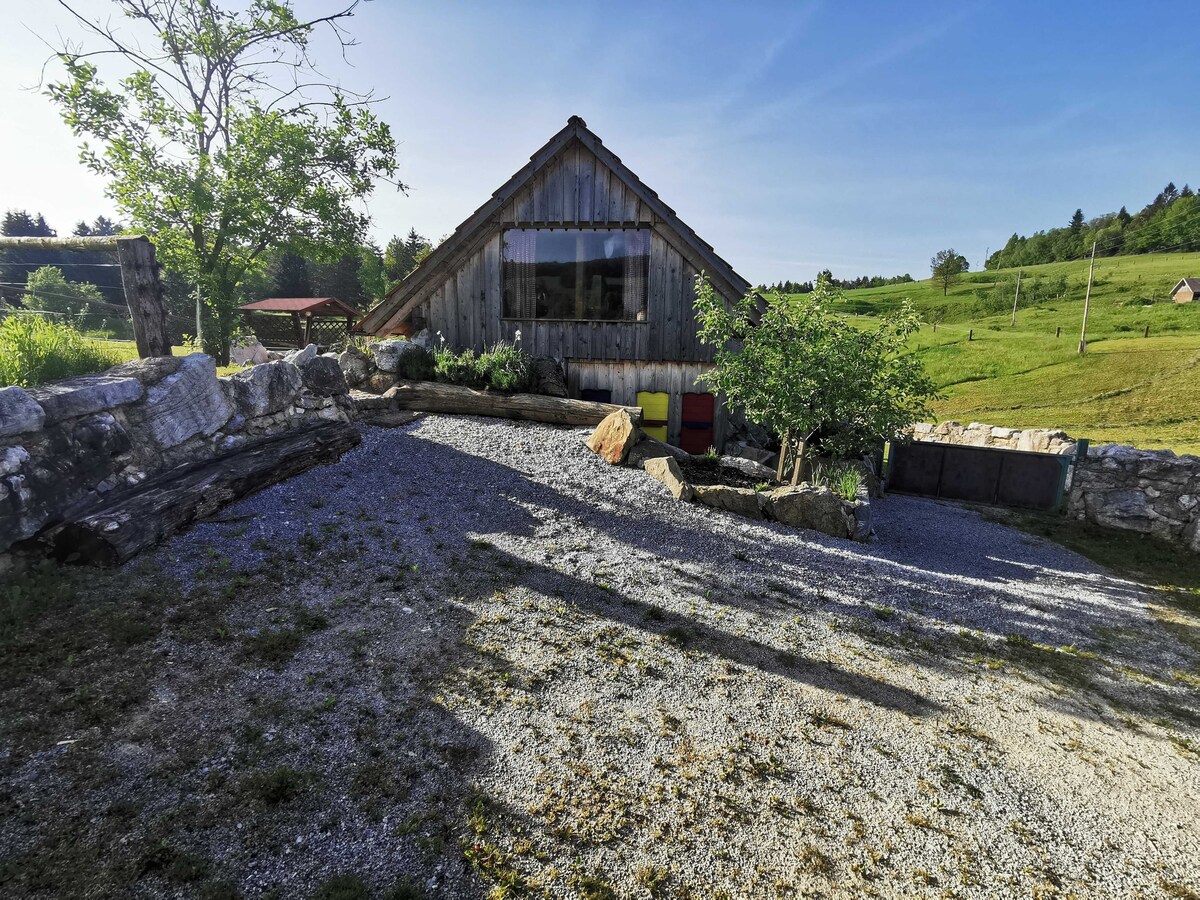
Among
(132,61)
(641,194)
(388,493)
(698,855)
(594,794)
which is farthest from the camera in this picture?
(132,61)

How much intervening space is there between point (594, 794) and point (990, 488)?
13.6 meters

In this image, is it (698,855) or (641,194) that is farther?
(641,194)

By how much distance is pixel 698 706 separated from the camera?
4.13m

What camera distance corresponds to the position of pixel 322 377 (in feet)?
29.9

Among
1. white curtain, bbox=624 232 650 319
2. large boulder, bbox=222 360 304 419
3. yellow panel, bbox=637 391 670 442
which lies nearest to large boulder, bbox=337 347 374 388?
large boulder, bbox=222 360 304 419

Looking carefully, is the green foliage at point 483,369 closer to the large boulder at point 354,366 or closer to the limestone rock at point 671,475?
the large boulder at point 354,366

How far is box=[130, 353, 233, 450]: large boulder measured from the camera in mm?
6070

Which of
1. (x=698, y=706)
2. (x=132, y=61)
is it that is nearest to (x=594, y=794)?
(x=698, y=706)

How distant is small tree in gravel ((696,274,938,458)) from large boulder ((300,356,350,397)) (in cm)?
686

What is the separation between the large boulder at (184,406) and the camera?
6070 millimetres

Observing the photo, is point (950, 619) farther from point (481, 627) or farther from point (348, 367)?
point (348, 367)

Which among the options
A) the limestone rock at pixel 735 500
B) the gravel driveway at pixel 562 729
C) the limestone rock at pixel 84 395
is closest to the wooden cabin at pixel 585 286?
the limestone rock at pixel 735 500

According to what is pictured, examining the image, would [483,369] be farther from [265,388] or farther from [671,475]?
[671,475]

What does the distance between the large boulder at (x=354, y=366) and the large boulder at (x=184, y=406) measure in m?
5.07
